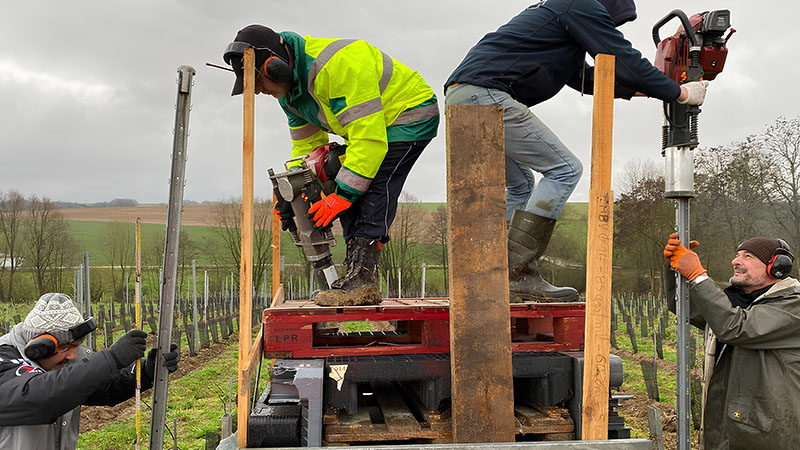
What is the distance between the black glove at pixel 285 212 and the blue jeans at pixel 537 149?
1.28 m

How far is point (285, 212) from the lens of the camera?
376 cm

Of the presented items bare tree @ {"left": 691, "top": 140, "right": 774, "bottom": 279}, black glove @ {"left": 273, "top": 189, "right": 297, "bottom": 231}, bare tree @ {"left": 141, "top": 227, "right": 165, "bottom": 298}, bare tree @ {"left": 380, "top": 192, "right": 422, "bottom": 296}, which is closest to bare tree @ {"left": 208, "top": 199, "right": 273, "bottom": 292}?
bare tree @ {"left": 141, "top": 227, "right": 165, "bottom": 298}

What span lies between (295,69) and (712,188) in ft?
68.6

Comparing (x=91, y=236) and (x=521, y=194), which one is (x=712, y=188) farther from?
(x=91, y=236)

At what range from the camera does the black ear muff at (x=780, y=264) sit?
3465mm

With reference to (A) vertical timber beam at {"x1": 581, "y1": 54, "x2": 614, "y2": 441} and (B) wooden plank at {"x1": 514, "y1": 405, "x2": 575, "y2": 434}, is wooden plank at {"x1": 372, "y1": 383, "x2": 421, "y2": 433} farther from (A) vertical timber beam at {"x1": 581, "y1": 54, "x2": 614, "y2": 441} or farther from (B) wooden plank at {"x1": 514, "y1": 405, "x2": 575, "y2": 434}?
(A) vertical timber beam at {"x1": 581, "y1": 54, "x2": 614, "y2": 441}

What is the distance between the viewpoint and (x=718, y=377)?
3705mm

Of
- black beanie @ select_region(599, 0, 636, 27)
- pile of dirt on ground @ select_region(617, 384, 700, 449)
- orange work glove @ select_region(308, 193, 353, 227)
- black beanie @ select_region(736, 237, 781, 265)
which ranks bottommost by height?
pile of dirt on ground @ select_region(617, 384, 700, 449)

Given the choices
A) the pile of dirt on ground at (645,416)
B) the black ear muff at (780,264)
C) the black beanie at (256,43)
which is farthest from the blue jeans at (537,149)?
the pile of dirt on ground at (645,416)

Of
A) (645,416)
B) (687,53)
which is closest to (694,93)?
(687,53)

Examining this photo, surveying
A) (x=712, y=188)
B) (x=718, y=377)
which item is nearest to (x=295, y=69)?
(x=718, y=377)

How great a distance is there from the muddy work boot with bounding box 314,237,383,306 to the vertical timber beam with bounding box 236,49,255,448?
2.62 feet

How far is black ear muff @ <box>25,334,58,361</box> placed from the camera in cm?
296

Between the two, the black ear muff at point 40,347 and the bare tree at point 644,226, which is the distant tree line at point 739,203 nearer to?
the bare tree at point 644,226
